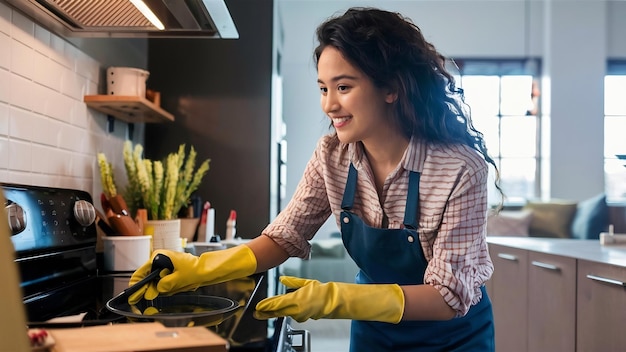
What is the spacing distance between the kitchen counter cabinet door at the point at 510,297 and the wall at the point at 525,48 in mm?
3601

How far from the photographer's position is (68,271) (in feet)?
4.42

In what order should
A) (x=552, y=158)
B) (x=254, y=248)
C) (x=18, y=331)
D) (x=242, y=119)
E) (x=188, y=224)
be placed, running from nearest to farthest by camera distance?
(x=18, y=331)
(x=254, y=248)
(x=188, y=224)
(x=242, y=119)
(x=552, y=158)

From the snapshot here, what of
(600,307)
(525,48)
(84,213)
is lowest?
(600,307)

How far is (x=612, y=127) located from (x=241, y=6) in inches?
213

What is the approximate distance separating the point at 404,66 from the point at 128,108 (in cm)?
99

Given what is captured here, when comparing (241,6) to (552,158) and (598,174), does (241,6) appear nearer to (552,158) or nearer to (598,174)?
(552,158)

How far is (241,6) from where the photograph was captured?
2.35 m

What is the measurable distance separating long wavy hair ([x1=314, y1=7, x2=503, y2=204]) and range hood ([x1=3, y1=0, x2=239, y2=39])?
0.32m

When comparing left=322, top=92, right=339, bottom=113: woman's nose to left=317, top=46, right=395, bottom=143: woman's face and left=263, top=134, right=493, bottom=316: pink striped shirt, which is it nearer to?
left=317, top=46, right=395, bottom=143: woman's face

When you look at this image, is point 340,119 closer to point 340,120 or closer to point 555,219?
point 340,120

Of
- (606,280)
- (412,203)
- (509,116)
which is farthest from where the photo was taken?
(509,116)

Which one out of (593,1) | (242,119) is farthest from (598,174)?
(242,119)

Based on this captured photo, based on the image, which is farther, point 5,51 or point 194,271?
point 5,51

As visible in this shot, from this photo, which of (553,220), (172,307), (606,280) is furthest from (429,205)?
(553,220)
